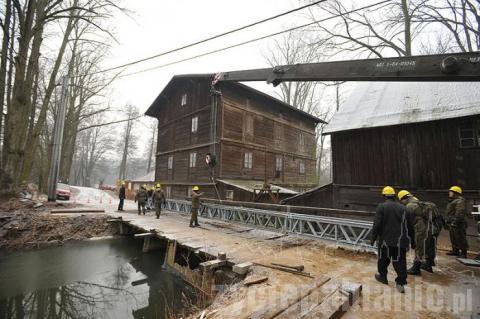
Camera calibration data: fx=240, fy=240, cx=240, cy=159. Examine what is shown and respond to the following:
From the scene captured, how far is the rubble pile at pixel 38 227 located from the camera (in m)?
10.7

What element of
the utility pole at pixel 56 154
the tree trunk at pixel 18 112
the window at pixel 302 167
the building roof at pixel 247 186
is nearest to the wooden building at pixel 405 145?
the building roof at pixel 247 186

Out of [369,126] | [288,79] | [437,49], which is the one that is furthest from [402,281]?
[437,49]

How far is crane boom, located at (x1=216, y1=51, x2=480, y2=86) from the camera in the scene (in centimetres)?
541

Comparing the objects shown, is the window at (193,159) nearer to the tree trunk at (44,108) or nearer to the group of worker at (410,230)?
the tree trunk at (44,108)

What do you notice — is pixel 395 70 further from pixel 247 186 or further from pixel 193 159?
pixel 193 159

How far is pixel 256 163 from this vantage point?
20172 millimetres

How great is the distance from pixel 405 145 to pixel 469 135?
2078 mm

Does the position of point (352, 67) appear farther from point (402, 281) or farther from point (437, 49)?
point (437, 49)

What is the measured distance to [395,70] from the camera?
6164 millimetres

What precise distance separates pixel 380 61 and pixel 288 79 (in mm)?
2700

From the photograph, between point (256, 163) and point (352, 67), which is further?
point (256, 163)

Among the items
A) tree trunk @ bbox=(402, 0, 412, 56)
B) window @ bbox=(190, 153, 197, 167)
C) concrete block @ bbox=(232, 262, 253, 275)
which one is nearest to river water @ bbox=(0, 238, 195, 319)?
concrete block @ bbox=(232, 262, 253, 275)

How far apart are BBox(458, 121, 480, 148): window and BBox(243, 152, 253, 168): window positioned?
12.8m

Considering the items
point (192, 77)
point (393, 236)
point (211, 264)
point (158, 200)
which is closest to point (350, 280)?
point (393, 236)
